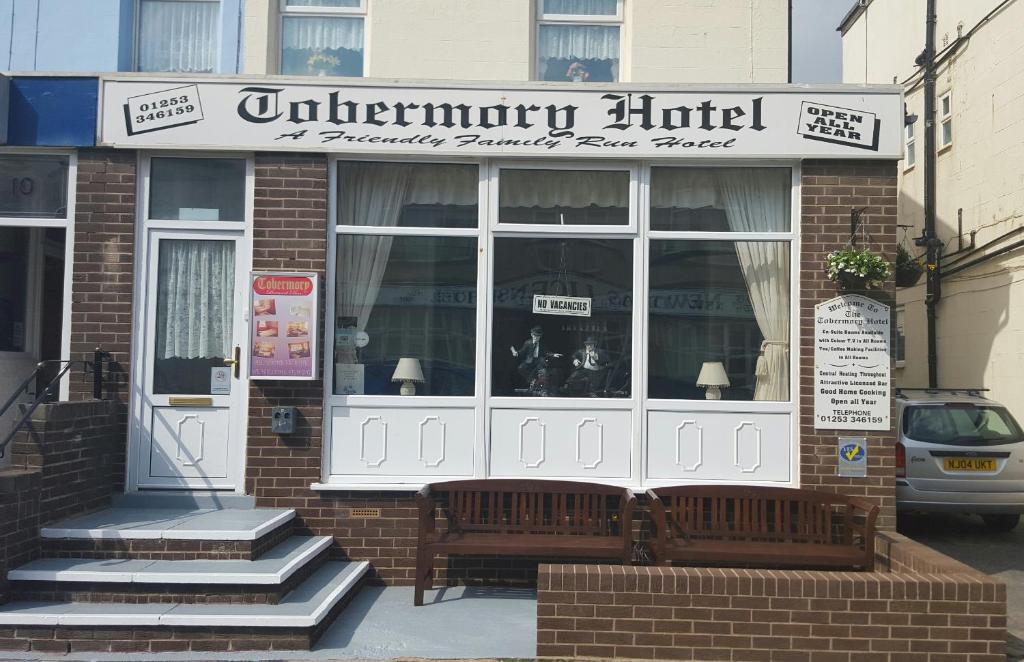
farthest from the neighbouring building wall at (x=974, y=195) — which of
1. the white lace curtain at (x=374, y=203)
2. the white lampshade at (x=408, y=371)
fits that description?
the white lampshade at (x=408, y=371)

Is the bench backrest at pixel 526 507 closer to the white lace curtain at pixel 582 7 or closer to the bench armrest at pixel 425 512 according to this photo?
the bench armrest at pixel 425 512

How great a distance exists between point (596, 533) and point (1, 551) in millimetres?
4211

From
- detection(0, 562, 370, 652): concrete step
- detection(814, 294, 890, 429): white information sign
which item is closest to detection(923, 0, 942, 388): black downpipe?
detection(814, 294, 890, 429): white information sign

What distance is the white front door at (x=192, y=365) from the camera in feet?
24.7

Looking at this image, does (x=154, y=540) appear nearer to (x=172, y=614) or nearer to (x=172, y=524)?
(x=172, y=524)

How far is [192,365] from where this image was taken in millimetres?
7645

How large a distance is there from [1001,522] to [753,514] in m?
5.13

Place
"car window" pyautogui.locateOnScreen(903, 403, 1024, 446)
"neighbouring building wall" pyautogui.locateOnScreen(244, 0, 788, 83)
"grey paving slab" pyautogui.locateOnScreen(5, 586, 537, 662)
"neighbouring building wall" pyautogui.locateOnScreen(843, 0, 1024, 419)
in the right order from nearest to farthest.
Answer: "grey paving slab" pyautogui.locateOnScreen(5, 586, 537, 662), "neighbouring building wall" pyautogui.locateOnScreen(244, 0, 788, 83), "car window" pyautogui.locateOnScreen(903, 403, 1024, 446), "neighbouring building wall" pyautogui.locateOnScreen(843, 0, 1024, 419)

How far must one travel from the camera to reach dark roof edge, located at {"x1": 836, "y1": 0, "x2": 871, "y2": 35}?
1908 cm

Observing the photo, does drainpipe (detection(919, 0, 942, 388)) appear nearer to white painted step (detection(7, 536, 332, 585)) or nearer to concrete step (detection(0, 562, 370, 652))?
white painted step (detection(7, 536, 332, 585))

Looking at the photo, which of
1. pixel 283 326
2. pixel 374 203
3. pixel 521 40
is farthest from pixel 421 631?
pixel 521 40

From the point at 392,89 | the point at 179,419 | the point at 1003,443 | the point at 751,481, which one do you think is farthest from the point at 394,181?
the point at 1003,443

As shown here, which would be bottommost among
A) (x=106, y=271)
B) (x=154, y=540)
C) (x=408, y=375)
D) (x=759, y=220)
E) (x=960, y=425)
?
(x=154, y=540)

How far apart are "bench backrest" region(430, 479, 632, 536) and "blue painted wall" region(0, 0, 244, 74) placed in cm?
422
